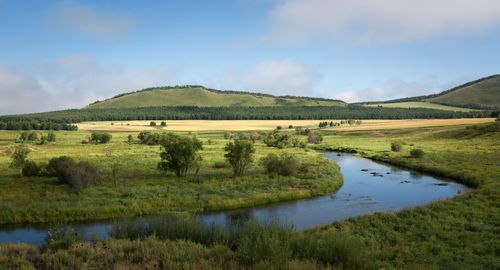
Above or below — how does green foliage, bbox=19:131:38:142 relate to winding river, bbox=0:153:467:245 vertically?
above

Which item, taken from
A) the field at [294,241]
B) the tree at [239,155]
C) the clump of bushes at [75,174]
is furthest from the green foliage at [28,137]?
the tree at [239,155]

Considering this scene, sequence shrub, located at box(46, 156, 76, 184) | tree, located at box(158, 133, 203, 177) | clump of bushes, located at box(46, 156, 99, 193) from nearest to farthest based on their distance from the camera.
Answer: clump of bushes, located at box(46, 156, 99, 193) < shrub, located at box(46, 156, 76, 184) < tree, located at box(158, 133, 203, 177)

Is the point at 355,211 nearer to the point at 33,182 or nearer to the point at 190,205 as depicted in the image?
the point at 190,205

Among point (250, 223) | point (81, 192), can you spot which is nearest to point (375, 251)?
point (250, 223)

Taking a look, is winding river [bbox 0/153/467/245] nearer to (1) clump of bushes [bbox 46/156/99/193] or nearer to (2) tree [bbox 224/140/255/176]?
(1) clump of bushes [bbox 46/156/99/193]

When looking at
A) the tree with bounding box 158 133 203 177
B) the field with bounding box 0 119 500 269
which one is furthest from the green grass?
the tree with bounding box 158 133 203 177

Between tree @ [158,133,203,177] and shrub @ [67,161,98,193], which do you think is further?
tree @ [158,133,203,177]

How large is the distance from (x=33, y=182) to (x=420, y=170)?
48331mm

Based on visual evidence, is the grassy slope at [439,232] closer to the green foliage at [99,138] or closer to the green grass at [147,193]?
the green grass at [147,193]

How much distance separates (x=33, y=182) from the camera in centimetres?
4097

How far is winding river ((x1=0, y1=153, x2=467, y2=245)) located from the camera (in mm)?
27453

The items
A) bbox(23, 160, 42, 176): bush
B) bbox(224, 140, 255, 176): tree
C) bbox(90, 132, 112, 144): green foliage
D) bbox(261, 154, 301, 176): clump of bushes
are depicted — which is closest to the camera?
bbox(23, 160, 42, 176): bush

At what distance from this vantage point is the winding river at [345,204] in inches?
1081

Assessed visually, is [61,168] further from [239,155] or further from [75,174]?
[239,155]
